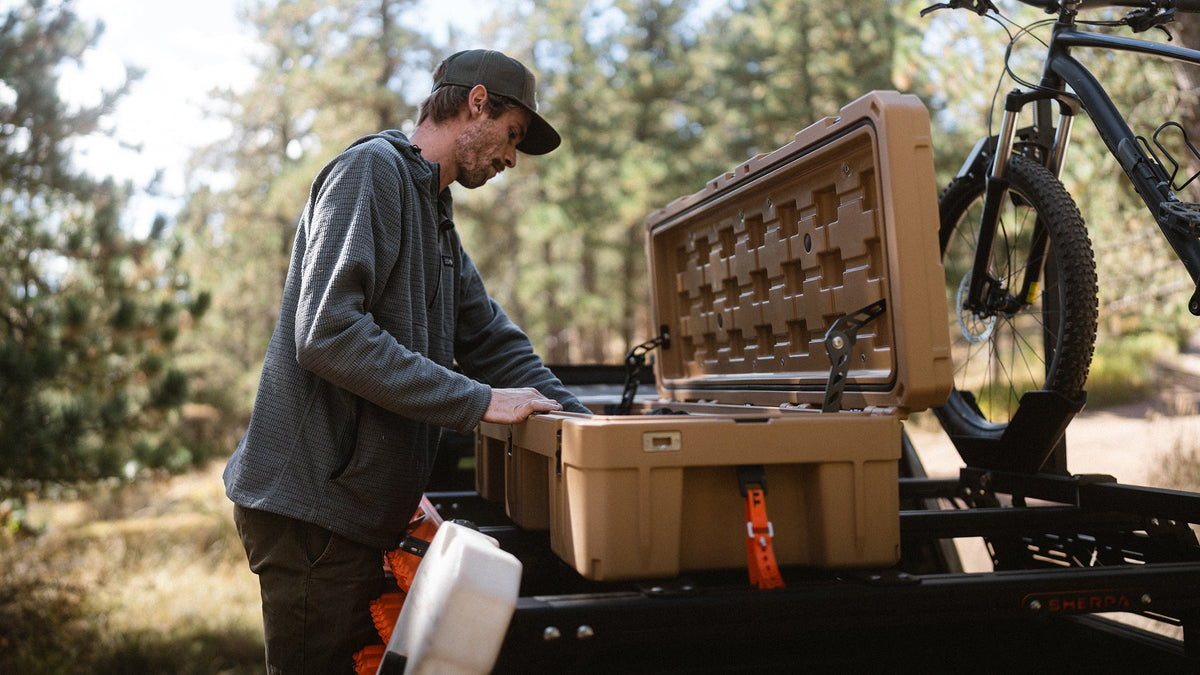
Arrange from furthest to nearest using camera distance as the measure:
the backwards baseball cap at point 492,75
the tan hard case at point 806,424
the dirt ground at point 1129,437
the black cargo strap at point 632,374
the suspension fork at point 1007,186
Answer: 1. the dirt ground at point 1129,437
2. the black cargo strap at point 632,374
3. the suspension fork at point 1007,186
4. the backwards baseball cap at point 492,75
5. the tan hard case at point 806,424

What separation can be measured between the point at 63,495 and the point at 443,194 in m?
5.63

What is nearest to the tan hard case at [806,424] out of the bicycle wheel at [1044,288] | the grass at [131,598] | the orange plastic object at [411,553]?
the orange plastic object at [411,553]

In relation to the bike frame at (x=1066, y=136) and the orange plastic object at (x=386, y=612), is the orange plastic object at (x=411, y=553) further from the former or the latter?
the bike frame at (x=1066, y=136)

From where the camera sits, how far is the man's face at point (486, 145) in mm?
2781

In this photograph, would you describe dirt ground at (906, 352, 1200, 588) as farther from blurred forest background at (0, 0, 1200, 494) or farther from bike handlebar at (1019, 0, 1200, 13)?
bike handlebar at (1019, 0, 1200, 13)

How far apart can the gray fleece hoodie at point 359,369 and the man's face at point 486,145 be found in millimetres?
210

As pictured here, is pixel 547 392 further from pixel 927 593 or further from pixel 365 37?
pixel 365 37

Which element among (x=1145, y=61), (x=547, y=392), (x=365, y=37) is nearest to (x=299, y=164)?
(x=365, y=37)

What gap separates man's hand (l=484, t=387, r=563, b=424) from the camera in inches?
88.8

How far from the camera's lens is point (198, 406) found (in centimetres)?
1655

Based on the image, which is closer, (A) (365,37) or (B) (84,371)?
(B) (84,371)

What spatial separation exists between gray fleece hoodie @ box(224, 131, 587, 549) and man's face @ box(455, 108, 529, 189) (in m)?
0.21

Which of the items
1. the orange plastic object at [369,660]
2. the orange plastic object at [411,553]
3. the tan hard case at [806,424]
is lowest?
the orange plastic object at [369,660]

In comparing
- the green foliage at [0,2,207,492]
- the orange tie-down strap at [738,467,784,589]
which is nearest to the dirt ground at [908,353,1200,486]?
the orange tie-down strap at [738,467,784,589]
